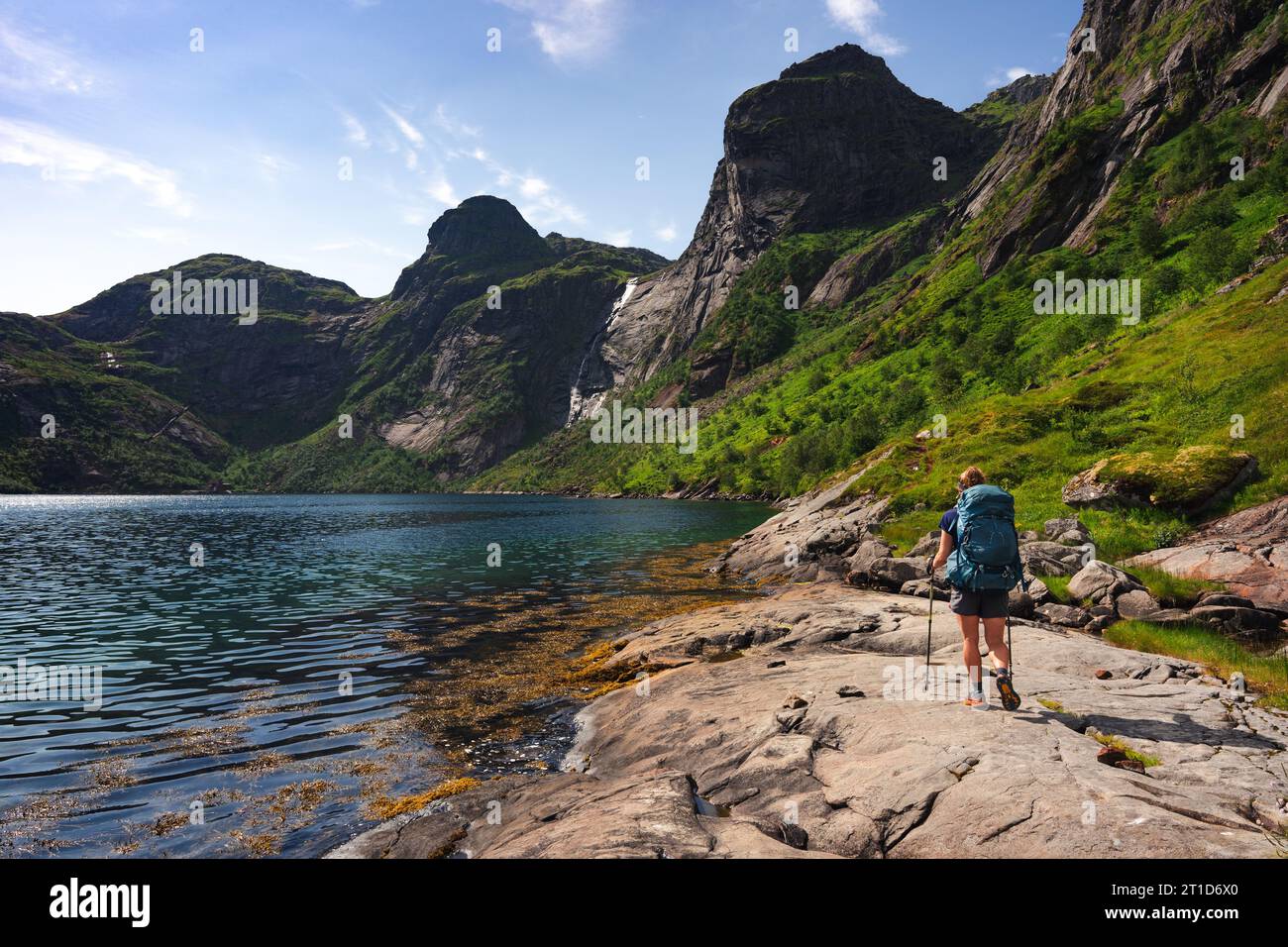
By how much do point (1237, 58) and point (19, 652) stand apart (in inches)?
5303

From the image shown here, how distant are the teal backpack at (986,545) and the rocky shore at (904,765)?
210cm

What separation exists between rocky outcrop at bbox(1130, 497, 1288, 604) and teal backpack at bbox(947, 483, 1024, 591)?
10.1 metres

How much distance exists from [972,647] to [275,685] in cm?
1877

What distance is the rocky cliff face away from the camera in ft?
274

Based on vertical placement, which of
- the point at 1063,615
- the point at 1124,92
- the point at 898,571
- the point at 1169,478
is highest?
the point at 1124,92

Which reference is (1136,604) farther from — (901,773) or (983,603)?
(901,773)

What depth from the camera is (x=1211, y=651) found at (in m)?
13.1

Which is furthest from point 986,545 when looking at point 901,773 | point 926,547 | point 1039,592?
point 926,547

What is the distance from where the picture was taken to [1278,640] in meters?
13.8

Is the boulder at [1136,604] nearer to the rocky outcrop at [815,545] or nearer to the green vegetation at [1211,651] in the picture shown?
the green vegetation at [1211,651]

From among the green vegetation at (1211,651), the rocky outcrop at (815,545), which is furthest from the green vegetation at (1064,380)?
the green vegetation at (1211,651)
